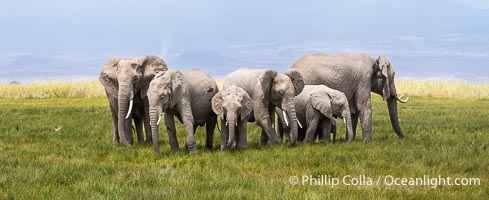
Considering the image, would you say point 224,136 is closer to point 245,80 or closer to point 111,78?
point 245,80

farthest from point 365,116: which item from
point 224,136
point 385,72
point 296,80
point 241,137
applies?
point 224,136

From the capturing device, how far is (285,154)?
41.2ft

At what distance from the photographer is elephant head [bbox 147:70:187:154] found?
12.6m

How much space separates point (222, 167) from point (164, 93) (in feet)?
7.14

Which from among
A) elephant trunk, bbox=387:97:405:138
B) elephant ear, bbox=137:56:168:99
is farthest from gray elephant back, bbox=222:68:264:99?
elephant trunk, bbox=387:97:405:138

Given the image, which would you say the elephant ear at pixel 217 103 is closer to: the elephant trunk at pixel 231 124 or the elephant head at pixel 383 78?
the elephant trunk at pixel 231 124

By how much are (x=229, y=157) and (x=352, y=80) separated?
509cm

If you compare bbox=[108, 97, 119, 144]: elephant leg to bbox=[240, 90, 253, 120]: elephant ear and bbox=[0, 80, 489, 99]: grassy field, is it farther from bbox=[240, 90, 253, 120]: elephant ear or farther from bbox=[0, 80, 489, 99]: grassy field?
bbox=[0, 80, 489, 99]: grassy field

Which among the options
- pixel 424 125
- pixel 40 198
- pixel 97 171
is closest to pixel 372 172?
pixel 97 171

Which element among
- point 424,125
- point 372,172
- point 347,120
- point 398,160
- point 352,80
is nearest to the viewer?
point 372,172

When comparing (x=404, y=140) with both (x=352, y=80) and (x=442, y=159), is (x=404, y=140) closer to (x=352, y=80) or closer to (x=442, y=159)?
(x=352, y=80)

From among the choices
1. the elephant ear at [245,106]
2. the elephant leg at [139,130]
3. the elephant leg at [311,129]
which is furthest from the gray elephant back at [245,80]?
the elephant leg at [139,130]

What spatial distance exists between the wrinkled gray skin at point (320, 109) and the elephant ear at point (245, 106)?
1.96 m

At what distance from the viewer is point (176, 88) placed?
1283 cm
